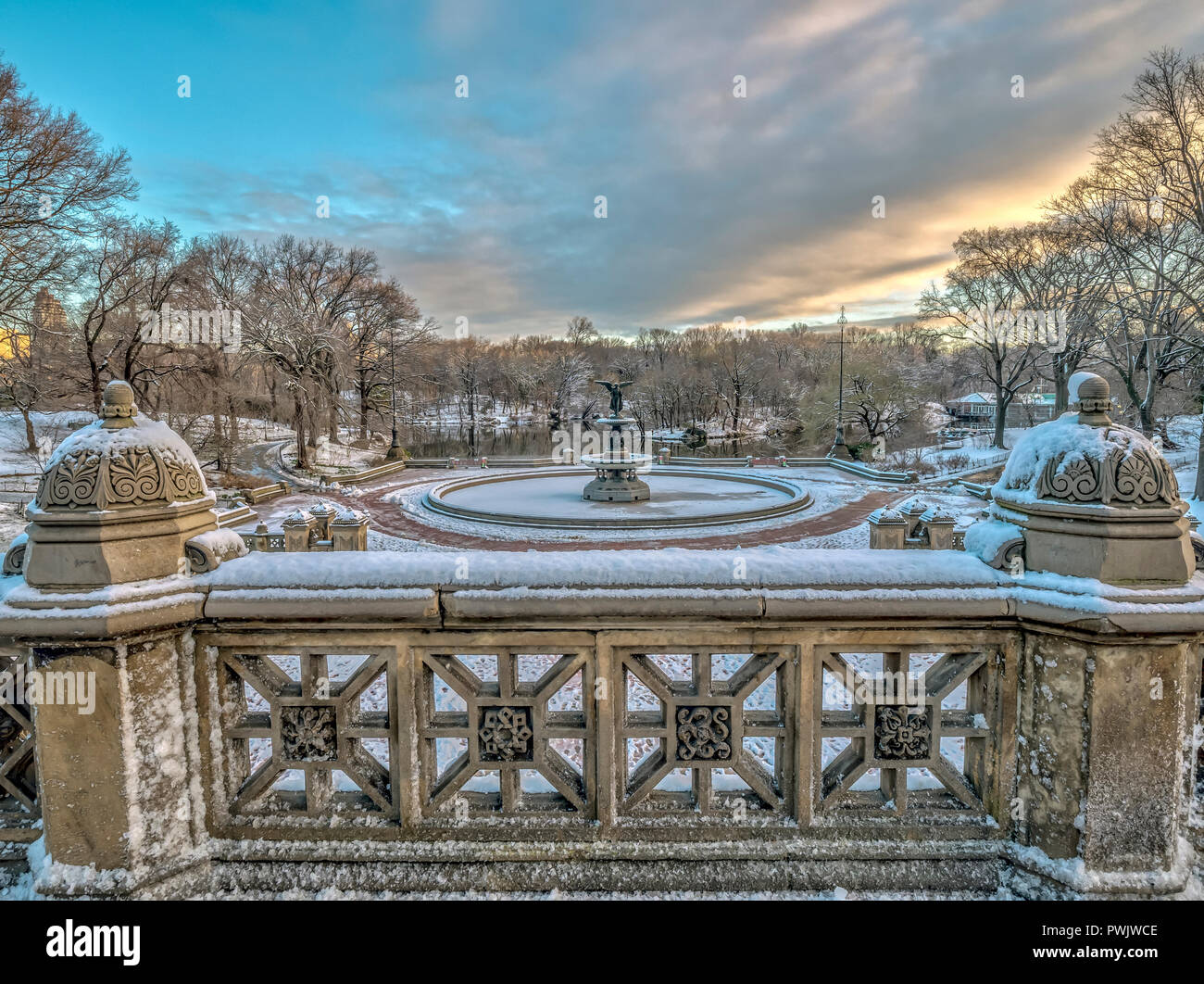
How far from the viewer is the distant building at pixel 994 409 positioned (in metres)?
57.3

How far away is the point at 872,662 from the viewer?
9.62 m

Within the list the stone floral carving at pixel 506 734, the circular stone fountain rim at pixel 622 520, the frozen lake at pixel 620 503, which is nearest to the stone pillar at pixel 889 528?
the circular stone fountain rim at pixel 622 520

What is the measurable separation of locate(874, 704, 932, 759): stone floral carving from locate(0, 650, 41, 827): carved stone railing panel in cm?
330

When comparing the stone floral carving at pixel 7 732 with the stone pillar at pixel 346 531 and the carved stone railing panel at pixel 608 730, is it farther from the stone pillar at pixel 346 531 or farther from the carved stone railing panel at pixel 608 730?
the stone pillar at pixel 346 531

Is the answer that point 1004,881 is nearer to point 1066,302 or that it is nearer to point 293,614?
point 293,614

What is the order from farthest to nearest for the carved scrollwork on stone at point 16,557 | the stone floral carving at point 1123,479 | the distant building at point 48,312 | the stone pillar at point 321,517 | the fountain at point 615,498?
1. the distant building at point 48,312
2. the fountain at point 615,498
3. the stone pillar at point 321,517
4. the carved scrollwork on stone at point 16,557
5. the stone floral carving at point 1123,479

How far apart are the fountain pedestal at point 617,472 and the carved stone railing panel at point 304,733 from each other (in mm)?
17820

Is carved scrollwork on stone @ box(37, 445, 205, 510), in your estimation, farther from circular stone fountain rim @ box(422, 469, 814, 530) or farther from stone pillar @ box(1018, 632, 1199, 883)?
circular stone fountain rim @ box(422, 469, 814, 530)

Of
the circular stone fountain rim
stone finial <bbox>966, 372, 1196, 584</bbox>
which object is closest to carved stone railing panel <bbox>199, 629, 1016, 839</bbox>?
stone finial <bbox>966, 372, 1196, 584</bbox>

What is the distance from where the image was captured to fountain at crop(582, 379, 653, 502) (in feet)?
67.1

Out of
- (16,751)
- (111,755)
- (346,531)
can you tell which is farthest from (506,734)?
(346,531)

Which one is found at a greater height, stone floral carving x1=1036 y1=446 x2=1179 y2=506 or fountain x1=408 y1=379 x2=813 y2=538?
stone floral carving x1=1036 y1=446 x2=1179 y2=506

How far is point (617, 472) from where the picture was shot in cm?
2106

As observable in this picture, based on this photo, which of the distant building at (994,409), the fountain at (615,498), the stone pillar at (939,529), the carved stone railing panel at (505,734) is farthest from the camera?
the distant building at (994,409)
